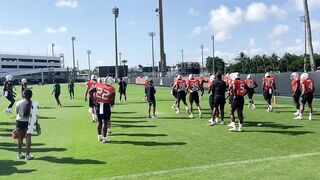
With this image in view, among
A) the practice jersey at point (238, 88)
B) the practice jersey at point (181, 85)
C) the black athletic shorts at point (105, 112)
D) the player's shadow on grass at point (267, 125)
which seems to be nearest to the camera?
the black athletic shorts at point (105, 112)

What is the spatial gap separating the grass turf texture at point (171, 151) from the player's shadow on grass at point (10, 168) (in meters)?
0.02

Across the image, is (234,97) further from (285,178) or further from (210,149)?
(285,178)

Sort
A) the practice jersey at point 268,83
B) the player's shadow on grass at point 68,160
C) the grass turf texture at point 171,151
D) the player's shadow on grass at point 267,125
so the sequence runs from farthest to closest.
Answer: the practice jersey at point 268,83, the player's shadow on grass at point 267,125, the player's shadow on grass at point 68,160, the grass turf texture at point 171,151

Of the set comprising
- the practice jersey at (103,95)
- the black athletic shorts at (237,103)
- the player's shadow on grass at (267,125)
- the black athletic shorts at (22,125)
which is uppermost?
the practice jersey at (103,95)

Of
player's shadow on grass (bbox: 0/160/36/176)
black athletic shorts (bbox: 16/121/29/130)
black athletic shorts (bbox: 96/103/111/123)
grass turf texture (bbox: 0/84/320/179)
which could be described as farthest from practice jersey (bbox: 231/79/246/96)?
player's shadow on grass (bbox: 0/160/36/176)

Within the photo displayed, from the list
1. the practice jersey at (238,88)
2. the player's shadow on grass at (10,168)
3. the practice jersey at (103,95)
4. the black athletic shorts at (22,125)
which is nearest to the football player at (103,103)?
the practice jersey at (103,95)

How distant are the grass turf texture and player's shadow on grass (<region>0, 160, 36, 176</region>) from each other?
0.07 feet

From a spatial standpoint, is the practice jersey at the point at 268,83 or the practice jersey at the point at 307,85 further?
the practice jersey at the point at 268,83

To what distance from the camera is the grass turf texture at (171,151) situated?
8.95 m

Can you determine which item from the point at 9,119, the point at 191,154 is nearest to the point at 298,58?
the point at 9,119

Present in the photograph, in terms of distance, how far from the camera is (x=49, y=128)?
55.8ft

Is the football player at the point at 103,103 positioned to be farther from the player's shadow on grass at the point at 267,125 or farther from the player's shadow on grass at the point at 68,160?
the player's shadow on grass at the point at 267,125

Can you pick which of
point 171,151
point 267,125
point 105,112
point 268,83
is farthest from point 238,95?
point 268,83

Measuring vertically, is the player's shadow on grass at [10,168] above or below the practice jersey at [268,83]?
below
